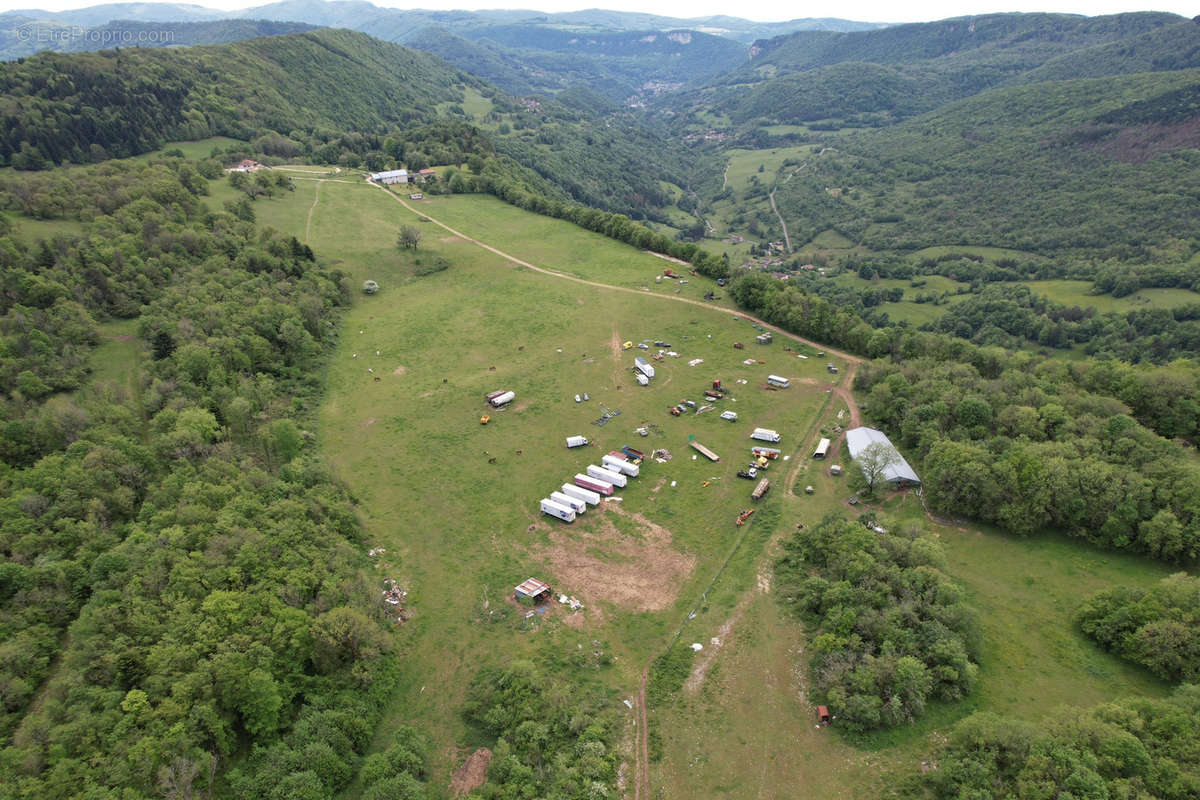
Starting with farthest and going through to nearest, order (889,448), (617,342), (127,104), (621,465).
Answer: (127,104), (617,342), (621,465), (889,448)

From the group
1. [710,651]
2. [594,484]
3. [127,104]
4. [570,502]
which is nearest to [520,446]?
[594,484]

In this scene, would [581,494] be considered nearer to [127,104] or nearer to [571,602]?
[571,602]

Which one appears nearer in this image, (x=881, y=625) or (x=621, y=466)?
(x=881, y=625)

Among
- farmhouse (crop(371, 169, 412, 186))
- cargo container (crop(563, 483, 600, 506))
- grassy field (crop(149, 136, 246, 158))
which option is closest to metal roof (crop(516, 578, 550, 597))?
cargo container (crop(563, 483, 600, 506))

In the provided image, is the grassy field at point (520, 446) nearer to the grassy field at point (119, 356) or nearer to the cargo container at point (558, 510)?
the cargo container at point (558, 510)

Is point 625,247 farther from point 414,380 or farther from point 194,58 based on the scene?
point 194,58

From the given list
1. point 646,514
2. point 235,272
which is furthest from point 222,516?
point 235,272
